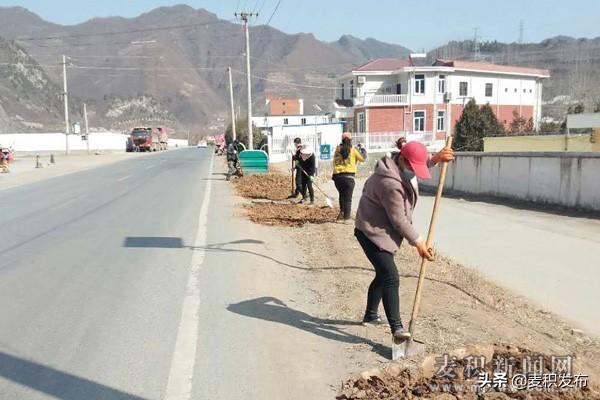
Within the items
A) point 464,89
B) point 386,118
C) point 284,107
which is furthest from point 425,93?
point 284,107

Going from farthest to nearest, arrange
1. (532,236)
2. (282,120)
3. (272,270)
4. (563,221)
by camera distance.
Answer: (282,120) < (563,221) < (532,236) < (272,270)

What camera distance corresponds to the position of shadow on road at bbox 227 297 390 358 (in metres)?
5.16

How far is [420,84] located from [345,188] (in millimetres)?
46860

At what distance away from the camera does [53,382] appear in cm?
435

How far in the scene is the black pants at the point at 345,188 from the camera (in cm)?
1164

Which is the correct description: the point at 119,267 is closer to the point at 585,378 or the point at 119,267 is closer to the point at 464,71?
the point at 585,378

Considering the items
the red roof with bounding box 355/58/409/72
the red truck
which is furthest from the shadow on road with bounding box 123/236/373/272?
the red truck

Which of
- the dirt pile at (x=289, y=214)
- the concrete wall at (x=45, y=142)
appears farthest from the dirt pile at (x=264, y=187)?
the concrete wall at (x=45, y=142)

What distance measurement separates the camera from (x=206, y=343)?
201 inches

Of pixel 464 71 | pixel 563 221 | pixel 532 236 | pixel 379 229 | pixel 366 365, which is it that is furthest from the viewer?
pixel 464 71

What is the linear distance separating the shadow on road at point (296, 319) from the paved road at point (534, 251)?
229 centimetres

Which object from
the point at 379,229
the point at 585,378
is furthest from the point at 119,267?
the point at 585,378

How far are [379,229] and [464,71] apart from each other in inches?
2247

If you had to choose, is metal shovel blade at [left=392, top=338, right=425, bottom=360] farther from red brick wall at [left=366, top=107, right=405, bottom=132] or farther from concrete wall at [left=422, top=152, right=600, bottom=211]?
red brick wall at [left=366, top=107, right=405, bottom=132]
